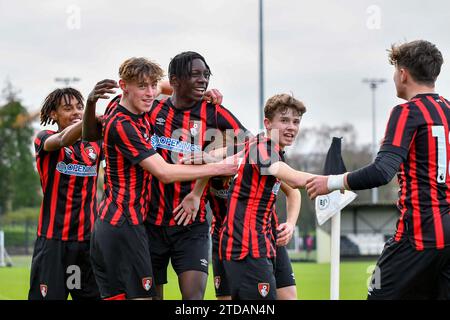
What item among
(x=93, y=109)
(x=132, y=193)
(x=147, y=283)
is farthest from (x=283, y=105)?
(x=147, y=283)

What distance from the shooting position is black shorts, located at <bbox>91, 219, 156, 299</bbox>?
19.9ft

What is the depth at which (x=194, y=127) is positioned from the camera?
675 cm

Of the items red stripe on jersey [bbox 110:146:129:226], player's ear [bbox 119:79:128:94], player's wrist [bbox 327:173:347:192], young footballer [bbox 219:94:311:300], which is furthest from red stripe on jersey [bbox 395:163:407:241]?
player's ear [bbox 119:79:128:94]

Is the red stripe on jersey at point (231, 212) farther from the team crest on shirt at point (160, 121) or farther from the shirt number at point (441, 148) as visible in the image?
the shirt number at point (441, 148)

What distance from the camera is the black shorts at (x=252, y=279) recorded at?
6.22m

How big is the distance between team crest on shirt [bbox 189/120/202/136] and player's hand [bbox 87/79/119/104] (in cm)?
100

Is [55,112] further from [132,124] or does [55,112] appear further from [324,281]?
[324,281]

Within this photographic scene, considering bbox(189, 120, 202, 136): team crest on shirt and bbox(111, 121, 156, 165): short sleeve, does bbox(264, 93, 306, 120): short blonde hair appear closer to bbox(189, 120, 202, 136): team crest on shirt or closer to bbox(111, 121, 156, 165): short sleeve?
bbox(189, 120, 202, 136): team crest on shirt

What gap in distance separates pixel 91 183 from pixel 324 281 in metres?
14.8

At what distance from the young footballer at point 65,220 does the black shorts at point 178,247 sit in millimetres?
837

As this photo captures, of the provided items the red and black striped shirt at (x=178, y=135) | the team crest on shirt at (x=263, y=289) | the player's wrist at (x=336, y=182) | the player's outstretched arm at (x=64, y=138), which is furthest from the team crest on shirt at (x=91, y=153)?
the player's wrist at (x=336, y=182)

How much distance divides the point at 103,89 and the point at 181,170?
2.80 ft
